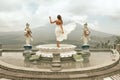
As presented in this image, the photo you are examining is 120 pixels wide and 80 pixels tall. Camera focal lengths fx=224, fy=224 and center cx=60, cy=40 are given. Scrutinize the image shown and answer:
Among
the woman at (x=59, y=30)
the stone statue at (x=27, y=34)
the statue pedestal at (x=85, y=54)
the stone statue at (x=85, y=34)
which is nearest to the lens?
the woman at (x=59, y=30)

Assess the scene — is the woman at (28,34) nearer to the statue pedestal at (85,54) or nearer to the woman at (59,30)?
the woman at (59,30)

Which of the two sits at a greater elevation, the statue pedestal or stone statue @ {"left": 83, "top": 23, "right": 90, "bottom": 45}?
stone statue @ {"left": 83, "top": 23, "right": 90, "bottom": 45}

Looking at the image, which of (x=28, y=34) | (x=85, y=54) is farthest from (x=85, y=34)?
(x=28, y=34)

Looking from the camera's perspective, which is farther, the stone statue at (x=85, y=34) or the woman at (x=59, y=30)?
the stone statue at (x=85, y=34)

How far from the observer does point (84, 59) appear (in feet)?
56.3

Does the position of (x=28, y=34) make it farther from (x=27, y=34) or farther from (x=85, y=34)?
(x=85, y=34)

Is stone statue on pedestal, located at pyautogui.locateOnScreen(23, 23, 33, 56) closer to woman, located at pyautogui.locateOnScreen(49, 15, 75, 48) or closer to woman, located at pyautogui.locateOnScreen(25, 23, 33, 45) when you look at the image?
woman, located at pyautogui.locateOnScreen(25, 23, 33, 45)

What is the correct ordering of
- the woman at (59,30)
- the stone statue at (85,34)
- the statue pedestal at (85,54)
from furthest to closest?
1. the stone statue at (85,34)
2. the statue pedestal at (85,54)
3. the woman at (59,30)

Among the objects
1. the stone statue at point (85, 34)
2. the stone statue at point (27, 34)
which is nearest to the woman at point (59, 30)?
the stone statue at point (85, 34)

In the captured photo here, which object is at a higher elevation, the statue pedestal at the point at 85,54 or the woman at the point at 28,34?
the woman at the point at 28,34

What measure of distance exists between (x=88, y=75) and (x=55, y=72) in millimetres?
1866

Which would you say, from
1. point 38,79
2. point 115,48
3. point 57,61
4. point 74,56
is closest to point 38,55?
point 74,56

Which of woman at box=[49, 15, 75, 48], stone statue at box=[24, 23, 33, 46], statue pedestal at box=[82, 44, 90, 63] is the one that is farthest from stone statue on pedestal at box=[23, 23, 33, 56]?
statue pedestal at box=[82, 44, 90, 63]

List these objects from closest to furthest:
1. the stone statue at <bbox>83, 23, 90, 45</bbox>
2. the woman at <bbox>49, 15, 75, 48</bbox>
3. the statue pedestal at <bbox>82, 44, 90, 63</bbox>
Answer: the woman at <bbox>49, 15, 75, 48</bbox> < the statue pedestal at <bbox>82, 44, 90, 63</bbox> < the stone statue at <bbox>83, 23, 90, 45</bbox>
